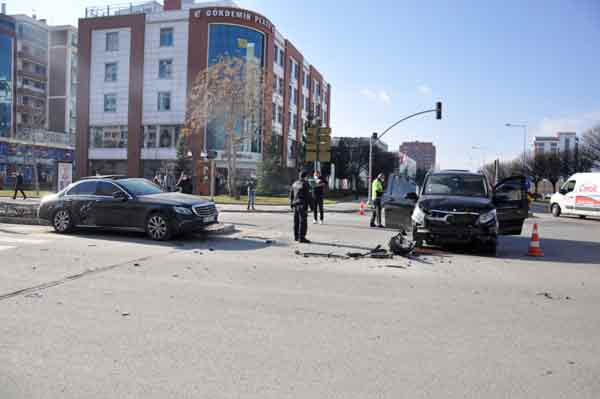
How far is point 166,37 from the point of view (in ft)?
160

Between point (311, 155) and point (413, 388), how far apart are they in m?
22.3

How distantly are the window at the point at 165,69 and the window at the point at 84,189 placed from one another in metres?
38.5

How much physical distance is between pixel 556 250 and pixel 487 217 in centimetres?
319

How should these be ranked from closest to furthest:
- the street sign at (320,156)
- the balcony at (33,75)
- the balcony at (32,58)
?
the street sign at (320,156) → the balcony at (32,58) → the balcony at (33,75)

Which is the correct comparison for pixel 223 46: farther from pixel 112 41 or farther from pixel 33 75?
pixel 33 75

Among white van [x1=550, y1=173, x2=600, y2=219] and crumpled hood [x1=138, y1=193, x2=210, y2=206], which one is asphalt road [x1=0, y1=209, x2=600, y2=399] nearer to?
crumpled hood [x1=138, y1=193, x2=210, y2=206]

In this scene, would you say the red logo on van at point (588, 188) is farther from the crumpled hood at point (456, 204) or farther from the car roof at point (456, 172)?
the crumpled hood at point (456, 204)

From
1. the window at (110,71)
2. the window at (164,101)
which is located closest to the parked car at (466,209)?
the window at (164,101)

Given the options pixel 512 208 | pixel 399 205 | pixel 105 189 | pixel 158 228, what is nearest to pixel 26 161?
pixel 105 189

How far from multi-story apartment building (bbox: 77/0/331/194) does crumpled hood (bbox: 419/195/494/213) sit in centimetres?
3547

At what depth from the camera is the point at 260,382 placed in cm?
369

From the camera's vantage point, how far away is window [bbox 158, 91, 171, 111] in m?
48.8

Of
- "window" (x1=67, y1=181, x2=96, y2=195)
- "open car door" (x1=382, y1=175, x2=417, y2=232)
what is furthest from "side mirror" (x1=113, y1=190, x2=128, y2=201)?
"open car door" (x1=382, y1=175, x2=417, y2=232)

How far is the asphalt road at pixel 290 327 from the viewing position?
369cm
